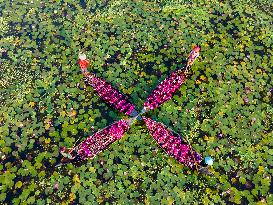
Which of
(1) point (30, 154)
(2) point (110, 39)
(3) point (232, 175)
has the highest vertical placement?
(2) point (110, 39)

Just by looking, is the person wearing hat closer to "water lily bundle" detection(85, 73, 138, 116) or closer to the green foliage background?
the green foliage background

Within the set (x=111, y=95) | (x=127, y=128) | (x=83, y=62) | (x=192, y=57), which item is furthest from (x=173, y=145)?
(x=83, y=62)

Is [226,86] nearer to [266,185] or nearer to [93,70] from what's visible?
[266,185]

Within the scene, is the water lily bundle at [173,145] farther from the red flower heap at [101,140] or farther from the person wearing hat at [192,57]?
the person wearing hat at [192,57]

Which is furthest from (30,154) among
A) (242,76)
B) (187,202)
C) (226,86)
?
(242,76)

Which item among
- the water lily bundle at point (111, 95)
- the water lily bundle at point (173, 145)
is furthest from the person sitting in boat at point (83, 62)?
the water lily bundle at point (173, 145)

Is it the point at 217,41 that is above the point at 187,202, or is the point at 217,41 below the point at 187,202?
above

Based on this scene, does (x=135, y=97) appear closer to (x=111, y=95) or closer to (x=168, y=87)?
(x=111, y=95)
